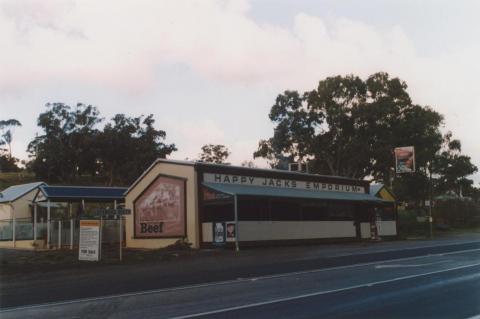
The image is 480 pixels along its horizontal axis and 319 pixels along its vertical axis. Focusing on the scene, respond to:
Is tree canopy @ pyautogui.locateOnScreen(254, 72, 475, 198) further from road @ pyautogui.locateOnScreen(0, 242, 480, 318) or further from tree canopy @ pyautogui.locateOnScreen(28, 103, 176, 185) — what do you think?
road @ pyautogui.locateOnScreen(0, 242, 480, 318)

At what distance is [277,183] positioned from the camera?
35.6m

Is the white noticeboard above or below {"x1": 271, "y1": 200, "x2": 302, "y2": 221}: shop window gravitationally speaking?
below

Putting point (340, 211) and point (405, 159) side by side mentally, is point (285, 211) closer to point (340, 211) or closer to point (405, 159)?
point (340, 211)

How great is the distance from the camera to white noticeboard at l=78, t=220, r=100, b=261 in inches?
874

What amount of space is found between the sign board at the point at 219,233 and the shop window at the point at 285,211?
413cm

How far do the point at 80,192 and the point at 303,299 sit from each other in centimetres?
2602

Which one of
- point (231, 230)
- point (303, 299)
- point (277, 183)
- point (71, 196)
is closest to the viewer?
point (303, 299)

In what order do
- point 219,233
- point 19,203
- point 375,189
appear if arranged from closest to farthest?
point 219,233 < point 19,203 < point 375,189

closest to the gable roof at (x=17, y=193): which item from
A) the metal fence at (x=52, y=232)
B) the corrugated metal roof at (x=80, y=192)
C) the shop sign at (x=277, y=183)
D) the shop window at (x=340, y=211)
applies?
the metal fence at (x=52, y=232)

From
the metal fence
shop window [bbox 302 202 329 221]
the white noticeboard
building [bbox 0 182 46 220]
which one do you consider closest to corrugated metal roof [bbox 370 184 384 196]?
shop window [bbox 302 202 329 221]

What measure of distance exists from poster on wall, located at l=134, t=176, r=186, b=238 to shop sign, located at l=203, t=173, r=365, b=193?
2.02 m

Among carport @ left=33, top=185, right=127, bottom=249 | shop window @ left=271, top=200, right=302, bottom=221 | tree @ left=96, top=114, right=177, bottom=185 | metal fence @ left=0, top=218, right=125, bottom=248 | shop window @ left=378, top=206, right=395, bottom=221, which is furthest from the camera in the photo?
tree @ left=96, top=114, right=177, bottom=185

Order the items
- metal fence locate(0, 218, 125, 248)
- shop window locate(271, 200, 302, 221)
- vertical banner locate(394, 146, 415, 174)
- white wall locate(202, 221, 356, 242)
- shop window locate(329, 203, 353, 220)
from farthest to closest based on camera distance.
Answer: vertical banner locate(394, 146, 415, 174), shop window locate(329, 203, 353, 220), metal fence locate(0, 218, 125, 248), shop window locate(271, 200, 302, 221), white wall locate(202, 221, 356, 242)

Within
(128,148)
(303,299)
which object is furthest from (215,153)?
(303,299)
